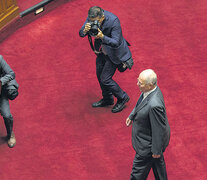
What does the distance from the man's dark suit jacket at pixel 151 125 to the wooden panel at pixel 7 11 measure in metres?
3.24

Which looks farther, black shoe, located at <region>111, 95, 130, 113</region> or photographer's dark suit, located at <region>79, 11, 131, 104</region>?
black shoe, located at <region>111, 95, 130, 113</region>

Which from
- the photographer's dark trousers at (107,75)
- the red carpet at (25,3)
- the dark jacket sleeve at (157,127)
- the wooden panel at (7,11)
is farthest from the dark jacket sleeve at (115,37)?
the red carpet at (25,3)

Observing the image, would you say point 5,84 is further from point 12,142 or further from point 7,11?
point 7,11

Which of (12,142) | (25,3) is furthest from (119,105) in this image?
(25,3)

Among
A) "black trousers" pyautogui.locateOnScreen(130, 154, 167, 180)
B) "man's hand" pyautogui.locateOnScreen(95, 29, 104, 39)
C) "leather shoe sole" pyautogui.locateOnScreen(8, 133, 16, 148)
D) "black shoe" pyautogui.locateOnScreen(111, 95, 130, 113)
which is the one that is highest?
"man's hand" pyautogui.locateOnScreen(95, 29, 104, 39)

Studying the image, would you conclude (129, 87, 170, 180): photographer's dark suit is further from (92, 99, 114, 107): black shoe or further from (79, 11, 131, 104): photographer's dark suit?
(92, 99, 114, 107): black shoe

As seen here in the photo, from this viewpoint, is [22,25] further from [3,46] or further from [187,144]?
[187,144]

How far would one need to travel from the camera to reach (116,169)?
5855 mm

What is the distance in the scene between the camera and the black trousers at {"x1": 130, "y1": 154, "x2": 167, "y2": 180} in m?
5.20

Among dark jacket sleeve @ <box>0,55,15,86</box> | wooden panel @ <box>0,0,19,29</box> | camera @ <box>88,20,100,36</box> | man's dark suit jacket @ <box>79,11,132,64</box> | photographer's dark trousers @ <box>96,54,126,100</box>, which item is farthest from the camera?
wooden panel @ <box>0,0,19,29</box>

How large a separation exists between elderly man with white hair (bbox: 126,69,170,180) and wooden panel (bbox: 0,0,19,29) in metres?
3.18

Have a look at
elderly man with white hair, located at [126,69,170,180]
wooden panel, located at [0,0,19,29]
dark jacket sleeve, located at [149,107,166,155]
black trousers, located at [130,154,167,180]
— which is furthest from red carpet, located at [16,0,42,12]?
dark jacket sleeve, located at [149,107,166,155]

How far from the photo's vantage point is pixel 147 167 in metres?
5.29

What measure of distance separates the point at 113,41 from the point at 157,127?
1.38m
